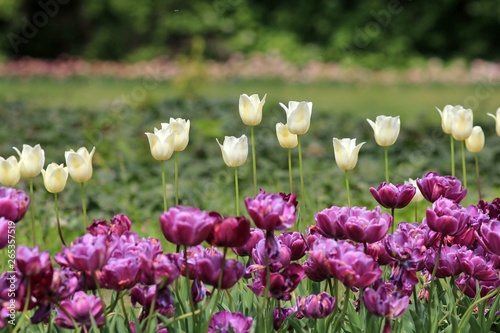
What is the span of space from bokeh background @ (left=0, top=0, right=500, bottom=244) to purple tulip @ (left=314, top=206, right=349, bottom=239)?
6.59 feet

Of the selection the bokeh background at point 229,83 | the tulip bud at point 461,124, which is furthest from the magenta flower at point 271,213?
the bokeh background at point 229,83

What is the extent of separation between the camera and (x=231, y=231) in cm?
157

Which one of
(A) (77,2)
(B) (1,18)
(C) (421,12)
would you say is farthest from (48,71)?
(C) (421,12)

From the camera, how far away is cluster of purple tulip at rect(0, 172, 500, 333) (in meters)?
1.58

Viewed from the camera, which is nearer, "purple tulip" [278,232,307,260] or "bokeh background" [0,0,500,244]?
"purple tulip" [278,232,307,260]

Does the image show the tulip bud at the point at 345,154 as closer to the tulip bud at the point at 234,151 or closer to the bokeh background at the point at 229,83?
the tulip bud at the point at 234,151

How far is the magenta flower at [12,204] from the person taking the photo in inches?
67.2

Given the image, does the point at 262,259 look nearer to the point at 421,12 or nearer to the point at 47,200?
the point at 47,200

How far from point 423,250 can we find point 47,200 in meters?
3.18

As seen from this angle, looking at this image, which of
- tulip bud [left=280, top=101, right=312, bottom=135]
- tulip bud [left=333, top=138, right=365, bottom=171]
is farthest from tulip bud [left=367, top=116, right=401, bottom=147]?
tulip bud [left=280, top=101, right=312, bottom=135]

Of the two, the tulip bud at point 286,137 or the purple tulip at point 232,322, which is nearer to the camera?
the purple tulip at point 232,322

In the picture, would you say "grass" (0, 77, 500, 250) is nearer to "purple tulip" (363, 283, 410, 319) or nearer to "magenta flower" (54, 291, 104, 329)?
"purple tulip" (363, 283, 410, 319)

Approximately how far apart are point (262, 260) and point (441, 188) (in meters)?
0.52

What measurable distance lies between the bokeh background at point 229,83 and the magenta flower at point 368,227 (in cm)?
209
